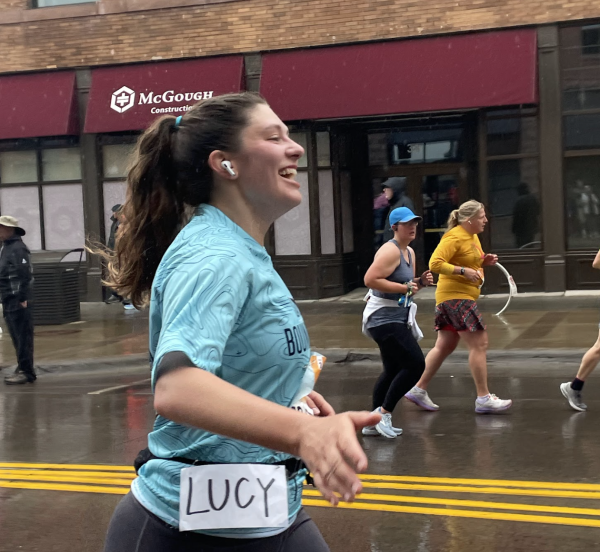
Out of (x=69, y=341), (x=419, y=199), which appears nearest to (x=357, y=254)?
(x=419, y=199)

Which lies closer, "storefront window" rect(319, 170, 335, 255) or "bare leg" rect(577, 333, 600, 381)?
"bare leg" rect(577, 333, 600, 381)

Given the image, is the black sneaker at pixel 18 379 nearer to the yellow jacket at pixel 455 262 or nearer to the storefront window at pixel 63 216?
the yellow jacket at pixel 455 262

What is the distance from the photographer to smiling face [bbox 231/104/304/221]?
7.54 feet

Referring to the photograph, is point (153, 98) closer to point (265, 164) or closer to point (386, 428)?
point (386, 428)

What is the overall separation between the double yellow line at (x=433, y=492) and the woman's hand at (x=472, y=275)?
2.31 meters

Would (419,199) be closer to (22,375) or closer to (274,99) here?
(274,99)

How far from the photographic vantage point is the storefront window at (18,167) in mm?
19688

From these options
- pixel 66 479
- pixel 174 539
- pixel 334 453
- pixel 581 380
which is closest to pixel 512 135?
pixel 581 380

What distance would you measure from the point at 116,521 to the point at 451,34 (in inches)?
610

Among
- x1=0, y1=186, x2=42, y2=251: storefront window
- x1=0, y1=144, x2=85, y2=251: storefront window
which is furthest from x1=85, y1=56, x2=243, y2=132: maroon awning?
x1=0, y1=186, x2=42, y2=251: storefront window

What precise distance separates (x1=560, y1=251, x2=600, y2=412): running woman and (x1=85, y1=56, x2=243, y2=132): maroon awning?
35.4 ft

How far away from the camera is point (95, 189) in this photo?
19.4 meters

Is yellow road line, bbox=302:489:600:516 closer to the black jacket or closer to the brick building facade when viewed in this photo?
the black jacket

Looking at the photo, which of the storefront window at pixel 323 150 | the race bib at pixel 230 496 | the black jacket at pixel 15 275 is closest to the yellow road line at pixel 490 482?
the race bib at pixel 230 496
